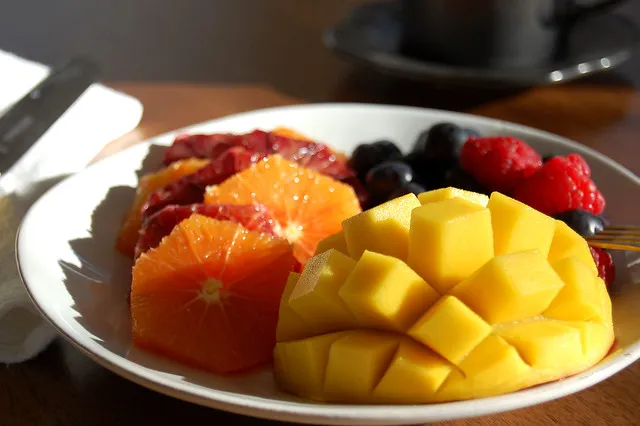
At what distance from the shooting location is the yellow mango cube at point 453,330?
0.64 m

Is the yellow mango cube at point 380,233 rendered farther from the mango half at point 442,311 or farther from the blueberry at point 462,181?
the blueberry at point 462,181

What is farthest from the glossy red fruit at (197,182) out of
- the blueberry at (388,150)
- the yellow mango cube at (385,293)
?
the yellow mango cube at (385,293)

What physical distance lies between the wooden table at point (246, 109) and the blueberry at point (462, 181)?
35cm

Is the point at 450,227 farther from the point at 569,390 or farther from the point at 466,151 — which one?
the point at 466,151

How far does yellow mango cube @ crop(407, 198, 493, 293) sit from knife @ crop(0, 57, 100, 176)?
72 cm

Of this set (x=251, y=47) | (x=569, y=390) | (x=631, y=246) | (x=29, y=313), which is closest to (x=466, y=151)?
(x=631, y=246)

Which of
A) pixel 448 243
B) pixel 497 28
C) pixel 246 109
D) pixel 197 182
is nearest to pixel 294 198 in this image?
pixel 197 182

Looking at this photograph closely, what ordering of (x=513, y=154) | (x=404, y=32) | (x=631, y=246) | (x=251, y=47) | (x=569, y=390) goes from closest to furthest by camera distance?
1. (x=569, y=390)
2. (x=631, y=246)
3. (x=513, y=154)
4. (x=404, y=32)
5. (x=251, y=47)

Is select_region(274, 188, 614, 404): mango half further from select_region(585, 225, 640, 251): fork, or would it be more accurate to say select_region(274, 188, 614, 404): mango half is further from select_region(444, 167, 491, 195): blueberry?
select_region(444, 167, 491, 195): blueberry

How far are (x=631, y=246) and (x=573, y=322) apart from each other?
0.84 feet

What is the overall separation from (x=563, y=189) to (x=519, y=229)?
1.08 feet

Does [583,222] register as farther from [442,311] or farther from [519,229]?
[442,311]

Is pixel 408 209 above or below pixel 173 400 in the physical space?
above

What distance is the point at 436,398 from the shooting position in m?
0.65
